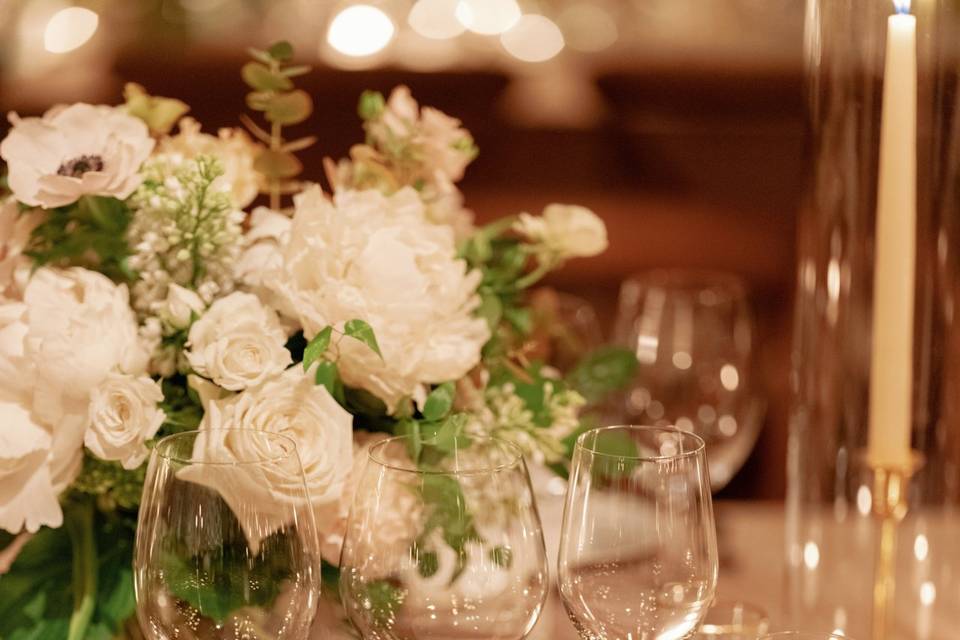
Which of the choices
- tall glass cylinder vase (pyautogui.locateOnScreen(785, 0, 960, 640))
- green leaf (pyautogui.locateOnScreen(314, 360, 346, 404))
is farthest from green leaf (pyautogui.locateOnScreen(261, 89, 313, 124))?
tall glass cylinder vase (pyautogui.locateOnScreen(785, 0, 960, 640))

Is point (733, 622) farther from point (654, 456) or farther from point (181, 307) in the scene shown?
point (181, 307)

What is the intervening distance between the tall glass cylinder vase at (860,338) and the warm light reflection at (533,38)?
1.79m

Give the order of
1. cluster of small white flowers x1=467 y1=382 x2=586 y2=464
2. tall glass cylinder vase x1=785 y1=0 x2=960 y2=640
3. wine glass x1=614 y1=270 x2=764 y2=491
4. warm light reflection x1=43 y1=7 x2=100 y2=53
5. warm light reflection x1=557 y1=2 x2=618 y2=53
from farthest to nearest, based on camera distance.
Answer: warm light reflection x1=557 y1=2 x2=618 y2=53
warm light reflection x1=43 y1=7 x2=100 y2=53
wine glass x1=614 y1=270 x2=764 y2=491
tall glass cylinder vase x1=785 y1=0 x2=960 y2=640
cluster of small white flowers x1=467 y1=382 x2=586 y2=464

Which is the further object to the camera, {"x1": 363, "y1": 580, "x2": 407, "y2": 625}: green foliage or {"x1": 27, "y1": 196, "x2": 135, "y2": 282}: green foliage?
{"x1": 27, "y1": 196, "x2": 135, "y2": 282}: green foliage

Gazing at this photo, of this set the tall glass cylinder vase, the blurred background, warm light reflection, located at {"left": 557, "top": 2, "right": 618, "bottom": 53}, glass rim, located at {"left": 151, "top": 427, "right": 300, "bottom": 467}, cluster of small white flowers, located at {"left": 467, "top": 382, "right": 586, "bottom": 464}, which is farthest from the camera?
warm light reflection, located at {"left": 557, "top": 2, "right": 618, "bottom": 53}

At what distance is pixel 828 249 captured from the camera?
1.05 metres

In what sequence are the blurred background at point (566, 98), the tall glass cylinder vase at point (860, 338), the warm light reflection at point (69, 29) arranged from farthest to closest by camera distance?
the warm light reflection at point (69, 29)
the blurred background at point (566, 98)
the tall glass cylinder vase at point (860, 338)

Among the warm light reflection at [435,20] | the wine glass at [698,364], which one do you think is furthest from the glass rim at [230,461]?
the warm light reflection at [435,20]

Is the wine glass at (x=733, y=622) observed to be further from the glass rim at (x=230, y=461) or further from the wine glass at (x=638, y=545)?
the glass rim at (x=230, y=461)

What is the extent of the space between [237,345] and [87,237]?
0.54ft

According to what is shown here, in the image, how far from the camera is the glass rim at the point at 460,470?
0.63 metres

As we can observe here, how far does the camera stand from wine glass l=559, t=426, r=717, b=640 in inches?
25.9

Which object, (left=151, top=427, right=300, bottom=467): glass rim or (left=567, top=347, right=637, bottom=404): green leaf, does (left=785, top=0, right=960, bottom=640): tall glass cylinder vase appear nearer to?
(left=567, top=347, right=637, bottom=404): green leaf

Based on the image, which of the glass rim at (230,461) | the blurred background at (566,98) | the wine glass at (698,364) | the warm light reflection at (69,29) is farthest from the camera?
the warm light reflection at (69,29)
